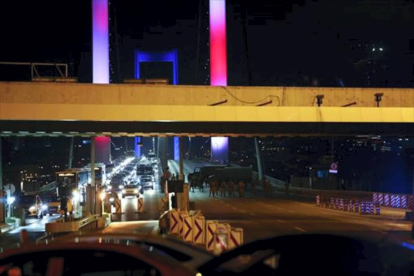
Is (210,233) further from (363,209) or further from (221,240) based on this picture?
(363,209)

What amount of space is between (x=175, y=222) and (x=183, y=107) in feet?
15.3

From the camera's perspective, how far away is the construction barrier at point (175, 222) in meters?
18.5

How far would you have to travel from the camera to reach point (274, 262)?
5586 millimetres

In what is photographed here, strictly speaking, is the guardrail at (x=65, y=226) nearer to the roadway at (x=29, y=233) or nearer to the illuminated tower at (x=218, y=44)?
the roadway at (x=29, y=233)

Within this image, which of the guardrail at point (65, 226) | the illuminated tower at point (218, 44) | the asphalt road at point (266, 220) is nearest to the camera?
the guardrail at point (65, 226)

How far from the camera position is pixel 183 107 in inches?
851

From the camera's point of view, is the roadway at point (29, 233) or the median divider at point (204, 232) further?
the roadway at point (29, 233)

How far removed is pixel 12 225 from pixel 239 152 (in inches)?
4629

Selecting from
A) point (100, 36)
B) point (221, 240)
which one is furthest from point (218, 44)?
point (221, 240)

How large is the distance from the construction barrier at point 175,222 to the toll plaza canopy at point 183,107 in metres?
3.87

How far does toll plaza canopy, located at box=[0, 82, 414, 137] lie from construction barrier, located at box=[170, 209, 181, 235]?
3.87m

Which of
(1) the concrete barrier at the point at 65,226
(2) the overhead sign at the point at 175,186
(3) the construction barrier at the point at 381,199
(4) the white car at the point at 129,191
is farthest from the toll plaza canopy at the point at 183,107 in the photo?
(4) the white car at the point at 129,191

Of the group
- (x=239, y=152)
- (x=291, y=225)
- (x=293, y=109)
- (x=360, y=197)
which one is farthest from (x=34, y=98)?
(x=239, y=152)

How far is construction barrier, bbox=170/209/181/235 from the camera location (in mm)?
18520
